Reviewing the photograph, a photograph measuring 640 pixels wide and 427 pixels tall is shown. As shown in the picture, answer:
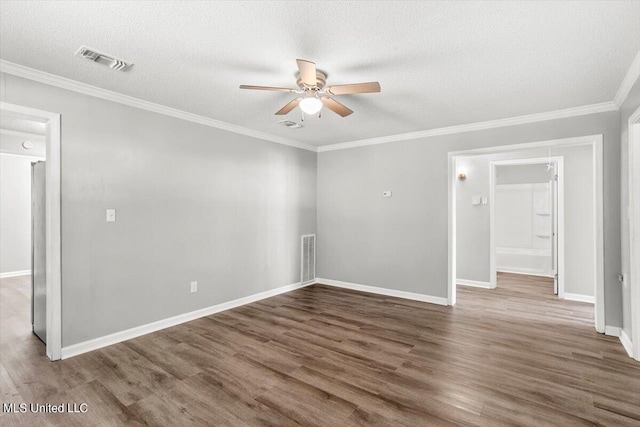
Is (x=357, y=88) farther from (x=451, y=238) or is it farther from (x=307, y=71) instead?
(x=451, y=238)

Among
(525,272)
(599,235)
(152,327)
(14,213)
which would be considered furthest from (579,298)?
(14,213)

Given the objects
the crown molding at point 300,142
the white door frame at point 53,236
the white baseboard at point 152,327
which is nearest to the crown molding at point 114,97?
the crown molding at point 300,142

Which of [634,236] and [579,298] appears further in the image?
[579,298]

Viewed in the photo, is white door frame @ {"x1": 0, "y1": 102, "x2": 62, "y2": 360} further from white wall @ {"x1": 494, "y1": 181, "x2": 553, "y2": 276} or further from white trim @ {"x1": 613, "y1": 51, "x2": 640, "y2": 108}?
white wall @ {"x1": 494, "y1": 181, "x2": 553, "y2": 276}

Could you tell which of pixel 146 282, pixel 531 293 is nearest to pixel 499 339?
pixel 531 293

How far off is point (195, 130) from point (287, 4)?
8.43 ft

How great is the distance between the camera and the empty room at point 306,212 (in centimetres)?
207

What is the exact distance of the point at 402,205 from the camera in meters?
4.96

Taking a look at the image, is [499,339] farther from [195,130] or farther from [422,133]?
[195,130]

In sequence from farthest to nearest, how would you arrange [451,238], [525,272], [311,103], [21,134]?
[525,272]
[21,134]
[451,238]
[311,103]

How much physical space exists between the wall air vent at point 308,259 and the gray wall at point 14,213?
5612 millimetres

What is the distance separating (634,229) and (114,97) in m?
5.14

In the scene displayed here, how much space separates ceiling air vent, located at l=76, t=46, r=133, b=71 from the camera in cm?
232

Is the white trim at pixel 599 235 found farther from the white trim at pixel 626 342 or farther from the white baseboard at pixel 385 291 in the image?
the white baseboard at pixel 385 291
